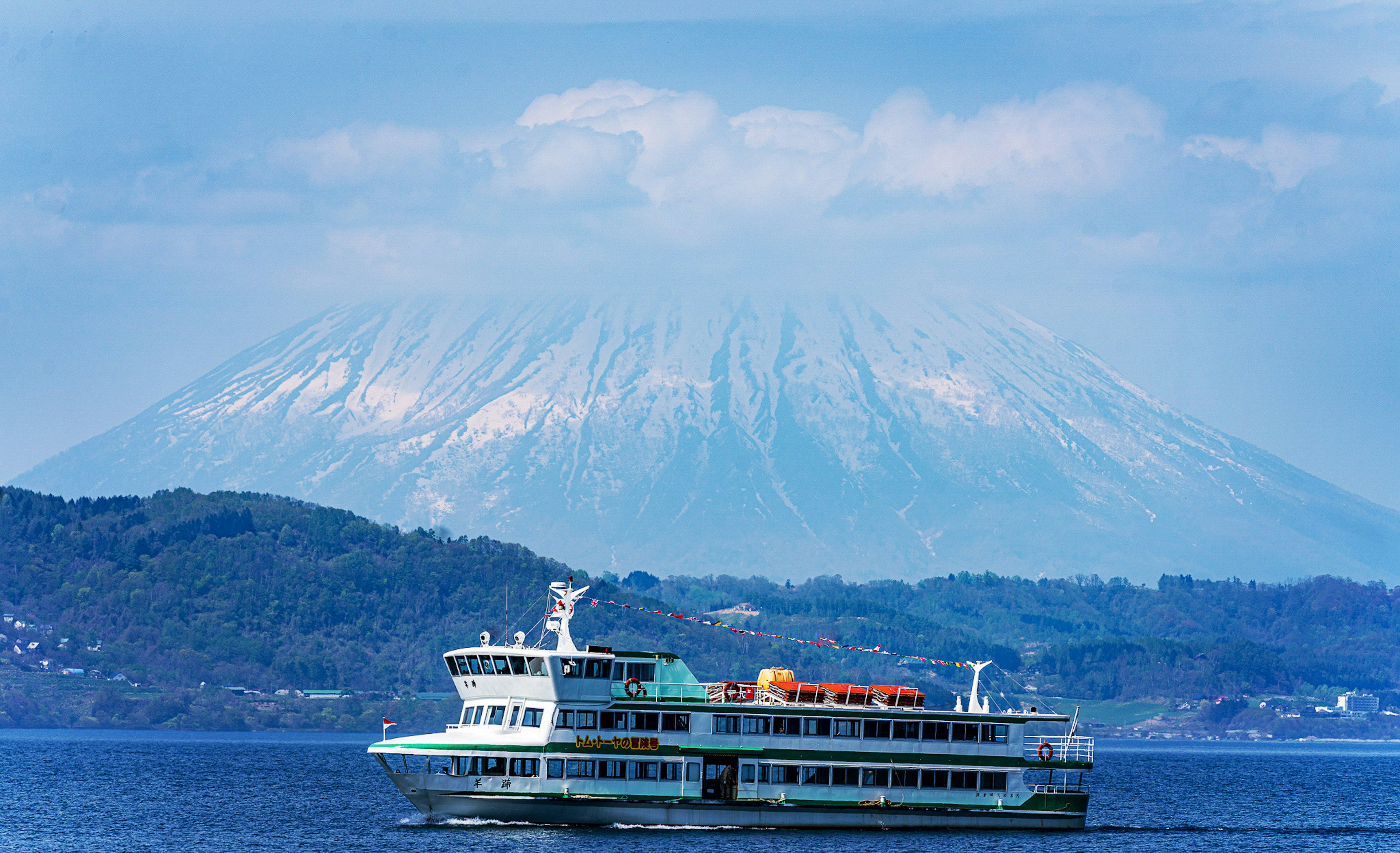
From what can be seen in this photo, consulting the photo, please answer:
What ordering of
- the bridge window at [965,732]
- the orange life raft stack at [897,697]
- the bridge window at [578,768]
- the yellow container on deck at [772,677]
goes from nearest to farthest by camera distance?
the bridge window at [578,768], the bridge window at [965,732], the orange life raft stack at [897,697], the yellow container on deck at [772,677]

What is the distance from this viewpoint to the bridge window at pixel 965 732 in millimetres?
77250

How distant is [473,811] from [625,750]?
21.0ft

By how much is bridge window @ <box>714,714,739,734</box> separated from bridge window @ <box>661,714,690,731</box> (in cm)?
115

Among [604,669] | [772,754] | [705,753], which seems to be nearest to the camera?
[604,669]

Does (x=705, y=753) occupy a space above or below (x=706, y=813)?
above

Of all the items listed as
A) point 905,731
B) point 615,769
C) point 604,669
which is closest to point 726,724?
point 615,769

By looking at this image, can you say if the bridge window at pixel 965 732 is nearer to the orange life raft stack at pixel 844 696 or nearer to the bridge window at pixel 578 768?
the orange life raft stack at pixel 844 696

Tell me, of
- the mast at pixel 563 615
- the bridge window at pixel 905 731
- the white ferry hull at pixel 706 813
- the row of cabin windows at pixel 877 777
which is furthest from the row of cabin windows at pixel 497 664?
the bridge window at pixel 905 731

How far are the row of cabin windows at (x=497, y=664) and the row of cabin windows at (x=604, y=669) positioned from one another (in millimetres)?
947

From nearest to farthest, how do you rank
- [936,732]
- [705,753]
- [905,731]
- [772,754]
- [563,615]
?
[563,615] < [705,753] < [772,754] < [905,731] < [936,732]

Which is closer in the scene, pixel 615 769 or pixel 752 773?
pixel 615 769

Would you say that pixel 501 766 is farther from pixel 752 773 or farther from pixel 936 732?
pixel 936 732

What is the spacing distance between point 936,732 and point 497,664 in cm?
1861

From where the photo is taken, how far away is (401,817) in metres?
84.4
